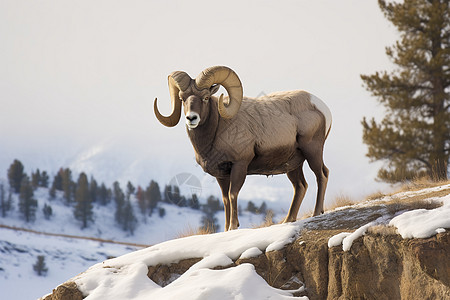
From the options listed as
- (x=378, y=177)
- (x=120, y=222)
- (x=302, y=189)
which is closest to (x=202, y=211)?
(x=120, y=222)

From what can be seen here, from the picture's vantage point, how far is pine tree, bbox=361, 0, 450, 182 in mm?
20297

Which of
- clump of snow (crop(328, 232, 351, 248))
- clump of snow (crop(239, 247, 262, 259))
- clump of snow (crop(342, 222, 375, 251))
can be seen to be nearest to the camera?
clump of snow (crop(342, 222, 375, 251))

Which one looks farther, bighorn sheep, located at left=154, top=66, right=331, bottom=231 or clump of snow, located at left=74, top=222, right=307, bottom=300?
bighorn sheep, located at left=154, top=66, right=331, bottom=231

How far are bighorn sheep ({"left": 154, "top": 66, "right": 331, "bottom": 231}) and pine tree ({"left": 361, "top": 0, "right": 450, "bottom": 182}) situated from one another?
1060 centimetres

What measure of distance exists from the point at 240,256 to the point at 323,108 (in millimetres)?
3675

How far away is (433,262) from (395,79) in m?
15.2

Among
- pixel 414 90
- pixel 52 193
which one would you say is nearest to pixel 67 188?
pixel 52 193

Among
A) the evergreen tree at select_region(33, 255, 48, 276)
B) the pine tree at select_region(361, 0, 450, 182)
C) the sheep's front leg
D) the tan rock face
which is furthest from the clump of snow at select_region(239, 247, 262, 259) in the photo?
the evergreen tree at select_region(33, 255, 48, 276)

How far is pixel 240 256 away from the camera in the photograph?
7.79m

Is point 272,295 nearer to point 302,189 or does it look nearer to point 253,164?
point 253,164

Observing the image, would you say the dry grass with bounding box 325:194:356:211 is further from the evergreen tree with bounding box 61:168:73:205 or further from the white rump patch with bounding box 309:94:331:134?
the evergreen tree with bounding box 61:168:73:205

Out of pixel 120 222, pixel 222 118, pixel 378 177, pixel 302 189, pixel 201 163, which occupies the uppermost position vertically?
pixel 222 118

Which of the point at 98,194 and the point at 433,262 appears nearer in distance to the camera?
the point at 433,262

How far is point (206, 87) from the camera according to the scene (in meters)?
9.36
